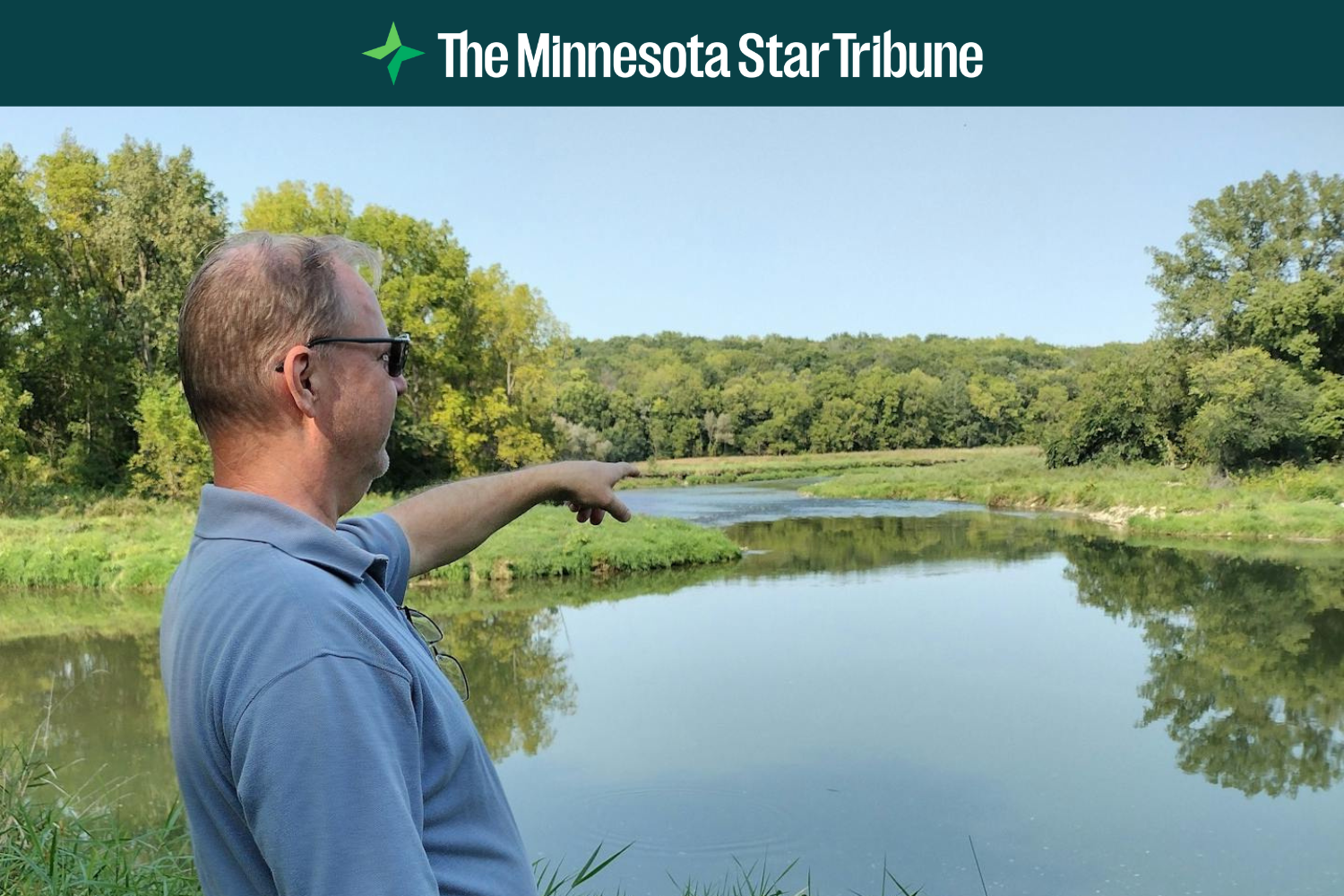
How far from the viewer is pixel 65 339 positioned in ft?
70.2

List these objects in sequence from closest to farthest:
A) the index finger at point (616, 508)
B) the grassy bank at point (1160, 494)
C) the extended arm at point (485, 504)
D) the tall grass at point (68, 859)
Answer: the extended arm at point (485, 504) < the index finger at point (616, 508) < the tall grass at point (68, 859) < the grassy bank at point (1160, 494)

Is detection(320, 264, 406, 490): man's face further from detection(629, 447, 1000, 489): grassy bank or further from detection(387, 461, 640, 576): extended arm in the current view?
detection(629, 447, 1000, 489): grassy bank

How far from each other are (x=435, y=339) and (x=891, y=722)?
19699 mm

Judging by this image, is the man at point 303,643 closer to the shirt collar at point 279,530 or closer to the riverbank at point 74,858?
the shirt collar at point 279,530

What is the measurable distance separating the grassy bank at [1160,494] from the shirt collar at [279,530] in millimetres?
21137

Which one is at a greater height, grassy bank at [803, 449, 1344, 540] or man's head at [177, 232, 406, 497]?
man's head at [177, 232, 406, 497]

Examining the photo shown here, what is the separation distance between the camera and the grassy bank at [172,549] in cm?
1448

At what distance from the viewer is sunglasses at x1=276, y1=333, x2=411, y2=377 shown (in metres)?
1.10

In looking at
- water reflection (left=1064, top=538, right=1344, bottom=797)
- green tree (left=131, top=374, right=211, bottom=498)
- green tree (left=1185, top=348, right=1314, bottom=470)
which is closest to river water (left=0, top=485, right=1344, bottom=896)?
water reflection (left=1064, top=538, right=1344, bottom=797)

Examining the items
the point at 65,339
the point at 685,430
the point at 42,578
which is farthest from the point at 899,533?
the point at 685,430

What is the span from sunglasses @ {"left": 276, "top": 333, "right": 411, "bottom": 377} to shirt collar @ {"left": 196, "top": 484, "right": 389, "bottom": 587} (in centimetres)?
14

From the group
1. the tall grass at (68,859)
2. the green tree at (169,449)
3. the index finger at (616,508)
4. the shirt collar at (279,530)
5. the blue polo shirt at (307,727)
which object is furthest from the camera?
the green tree at (169,449)

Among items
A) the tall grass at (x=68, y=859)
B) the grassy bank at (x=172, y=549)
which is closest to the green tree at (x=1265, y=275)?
the grassy bank at (x=172, y=549)

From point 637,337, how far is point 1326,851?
218 ft
